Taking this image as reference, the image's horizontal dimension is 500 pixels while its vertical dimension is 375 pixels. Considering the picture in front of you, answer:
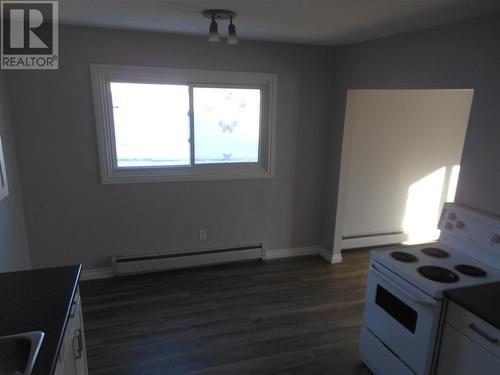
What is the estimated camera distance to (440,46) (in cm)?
241

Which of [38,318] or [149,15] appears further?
[149,15]

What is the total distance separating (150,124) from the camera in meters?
3.41

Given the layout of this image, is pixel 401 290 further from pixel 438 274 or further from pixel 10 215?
pixel 10 215

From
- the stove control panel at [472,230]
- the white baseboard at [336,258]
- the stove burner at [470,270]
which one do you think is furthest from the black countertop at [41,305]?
the white baseboard at [336,258]

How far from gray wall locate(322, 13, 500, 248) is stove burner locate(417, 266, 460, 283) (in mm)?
A: 515

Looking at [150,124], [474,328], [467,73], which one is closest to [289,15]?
[467,73]

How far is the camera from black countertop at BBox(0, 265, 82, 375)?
1.29m

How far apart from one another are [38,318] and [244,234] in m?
2.59

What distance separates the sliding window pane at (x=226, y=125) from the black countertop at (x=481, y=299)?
251 centimetres

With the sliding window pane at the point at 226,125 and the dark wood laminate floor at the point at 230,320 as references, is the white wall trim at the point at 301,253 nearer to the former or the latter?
the dark wood laminate floor at the point at 230,320

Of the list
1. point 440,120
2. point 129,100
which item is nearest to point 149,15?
point 129,100

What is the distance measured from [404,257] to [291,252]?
2054mm

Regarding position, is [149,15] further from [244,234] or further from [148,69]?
[244,234]

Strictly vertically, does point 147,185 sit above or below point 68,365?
above
